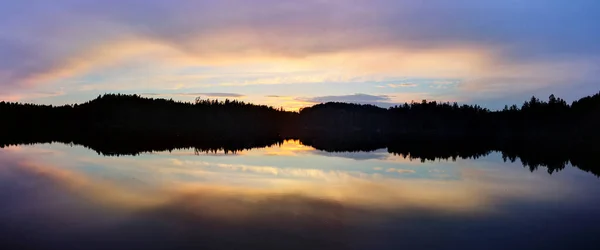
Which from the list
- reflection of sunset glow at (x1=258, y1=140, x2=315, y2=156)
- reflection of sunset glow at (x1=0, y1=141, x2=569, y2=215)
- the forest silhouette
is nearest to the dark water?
reflection of sunset glow at (x1=0, y1=141, x2=569, y2=215)

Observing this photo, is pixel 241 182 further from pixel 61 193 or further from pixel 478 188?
pixel 478 188

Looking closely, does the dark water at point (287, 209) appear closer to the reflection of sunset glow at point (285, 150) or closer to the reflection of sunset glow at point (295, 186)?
the reflection of sunset glow at point (295, 186)

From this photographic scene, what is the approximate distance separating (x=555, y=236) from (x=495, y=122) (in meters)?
131

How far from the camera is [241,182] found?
22.4 meters

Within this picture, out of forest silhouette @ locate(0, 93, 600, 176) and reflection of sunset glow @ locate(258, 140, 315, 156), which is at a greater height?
forest silhouette @ locate(0, 93, 600, 176)

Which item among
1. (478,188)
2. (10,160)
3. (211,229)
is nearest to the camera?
(211,229)

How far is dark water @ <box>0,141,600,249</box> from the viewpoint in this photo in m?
12.0

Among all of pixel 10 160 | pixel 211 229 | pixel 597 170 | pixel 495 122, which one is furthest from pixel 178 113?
pixel 211 229

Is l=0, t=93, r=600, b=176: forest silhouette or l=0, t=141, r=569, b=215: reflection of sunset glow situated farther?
l=0, t=93, r=600, b=176: forest silhouette

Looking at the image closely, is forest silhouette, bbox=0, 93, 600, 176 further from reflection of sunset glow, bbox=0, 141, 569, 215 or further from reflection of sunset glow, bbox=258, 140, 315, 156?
reflection of sunset glow, bbox=0, 141, 569, 215

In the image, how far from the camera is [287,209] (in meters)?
15.8

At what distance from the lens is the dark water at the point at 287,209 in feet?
39.4

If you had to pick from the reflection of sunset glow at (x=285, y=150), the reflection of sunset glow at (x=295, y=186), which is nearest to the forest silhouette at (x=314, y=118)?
the reflection of sunset glow at (x=285, y=150)

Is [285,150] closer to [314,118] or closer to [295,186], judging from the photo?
[295,186]
